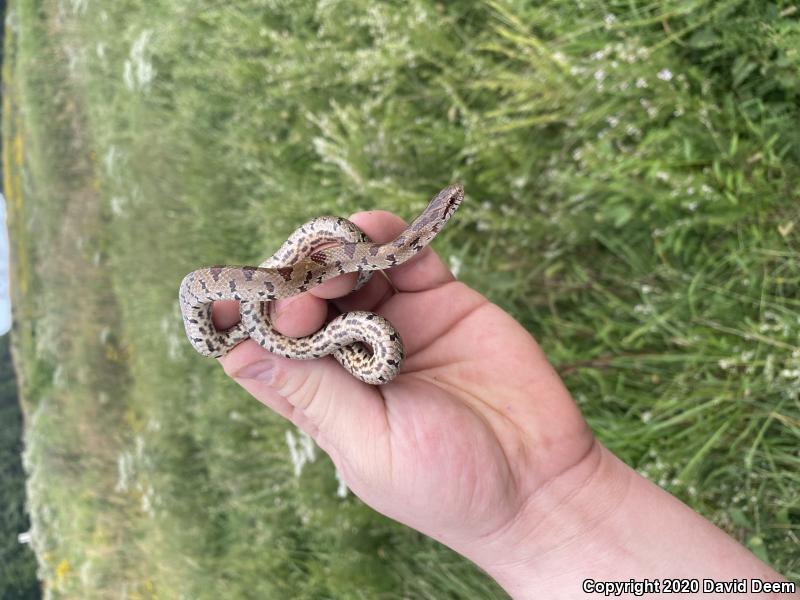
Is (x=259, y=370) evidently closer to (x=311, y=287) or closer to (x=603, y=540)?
(x=311, y=287)

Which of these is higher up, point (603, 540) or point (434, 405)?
point (434, 405)

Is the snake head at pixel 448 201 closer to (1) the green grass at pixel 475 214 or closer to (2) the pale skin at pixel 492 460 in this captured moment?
(2) the pale skin at pixel 492 460

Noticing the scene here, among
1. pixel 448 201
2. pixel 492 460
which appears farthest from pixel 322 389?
pixel 448 201

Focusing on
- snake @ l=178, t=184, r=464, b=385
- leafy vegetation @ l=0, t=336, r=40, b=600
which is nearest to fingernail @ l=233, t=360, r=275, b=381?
snake @ l=178, t=184, r=464, b=385

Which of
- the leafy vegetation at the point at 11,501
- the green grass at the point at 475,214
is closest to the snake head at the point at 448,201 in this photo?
the green grass at the point at 475,214

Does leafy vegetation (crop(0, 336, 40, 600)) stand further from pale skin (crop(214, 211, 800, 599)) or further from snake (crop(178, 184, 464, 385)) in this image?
pale skin (crop(214, 211, 800, 599))

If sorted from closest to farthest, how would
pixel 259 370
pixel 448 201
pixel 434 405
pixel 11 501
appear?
1. pixel 434 405
2. pixel 259 370
3. pixel 448 201
4. pixel 11 501

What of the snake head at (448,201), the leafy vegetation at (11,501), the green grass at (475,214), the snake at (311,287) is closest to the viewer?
the snake at (311,287)
